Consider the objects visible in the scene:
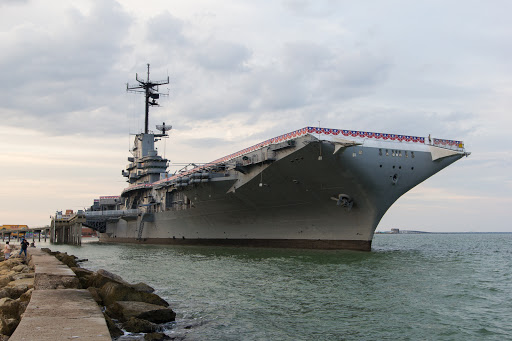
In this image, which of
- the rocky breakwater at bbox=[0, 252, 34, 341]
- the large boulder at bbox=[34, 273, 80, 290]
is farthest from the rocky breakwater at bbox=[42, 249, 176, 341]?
the rocky breakwater at bbox=[0, 252, 34, 341]

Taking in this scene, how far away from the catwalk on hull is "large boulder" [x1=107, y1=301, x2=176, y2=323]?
1224cm

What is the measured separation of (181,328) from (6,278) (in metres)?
5.92

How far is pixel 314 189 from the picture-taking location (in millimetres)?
22422

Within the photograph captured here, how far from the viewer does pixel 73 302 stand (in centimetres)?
727

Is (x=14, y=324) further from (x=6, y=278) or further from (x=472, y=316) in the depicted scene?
(x=472, y=316)

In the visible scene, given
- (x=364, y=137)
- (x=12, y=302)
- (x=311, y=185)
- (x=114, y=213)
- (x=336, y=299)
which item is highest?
(x=364, y=137)

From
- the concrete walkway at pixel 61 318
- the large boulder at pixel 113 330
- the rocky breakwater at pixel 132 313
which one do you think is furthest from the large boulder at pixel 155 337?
the concrete walkway at pixel 61 318

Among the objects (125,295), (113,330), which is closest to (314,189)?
(125,295)

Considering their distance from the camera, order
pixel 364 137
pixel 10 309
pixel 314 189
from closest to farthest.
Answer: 1. pixel 10 309
2. pixel 364 137
3. pixel 314 189

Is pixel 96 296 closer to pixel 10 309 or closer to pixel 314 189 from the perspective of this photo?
pixel 10 309

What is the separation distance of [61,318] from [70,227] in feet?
175

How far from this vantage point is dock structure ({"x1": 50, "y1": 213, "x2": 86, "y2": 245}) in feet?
153

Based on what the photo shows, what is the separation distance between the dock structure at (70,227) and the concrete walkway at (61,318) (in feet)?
133

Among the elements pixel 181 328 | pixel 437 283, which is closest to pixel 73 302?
pixel 181 328
